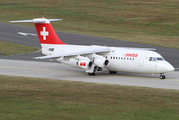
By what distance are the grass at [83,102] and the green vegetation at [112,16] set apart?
30422 millimetres

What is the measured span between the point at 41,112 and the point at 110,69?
16.7 meters

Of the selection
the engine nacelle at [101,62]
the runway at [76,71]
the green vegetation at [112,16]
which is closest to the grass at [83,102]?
the runway at [76,71]

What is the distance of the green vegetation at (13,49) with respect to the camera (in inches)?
1988

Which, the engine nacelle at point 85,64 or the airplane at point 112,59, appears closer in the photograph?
the airplane at point 112,59

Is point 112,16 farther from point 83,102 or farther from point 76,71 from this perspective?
point 83,102

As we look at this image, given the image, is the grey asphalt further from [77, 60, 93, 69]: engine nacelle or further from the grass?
the grass

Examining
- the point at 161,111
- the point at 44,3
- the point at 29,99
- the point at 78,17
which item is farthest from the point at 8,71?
the point at 44,3

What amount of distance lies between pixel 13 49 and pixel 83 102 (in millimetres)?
32246

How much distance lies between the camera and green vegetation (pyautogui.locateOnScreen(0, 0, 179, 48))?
213 feet

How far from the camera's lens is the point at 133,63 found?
33.4 metres

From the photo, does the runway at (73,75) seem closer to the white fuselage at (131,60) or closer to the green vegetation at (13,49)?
the white fuselage at (131,60)

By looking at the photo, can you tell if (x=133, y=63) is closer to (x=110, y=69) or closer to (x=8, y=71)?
(x=110, y=69)

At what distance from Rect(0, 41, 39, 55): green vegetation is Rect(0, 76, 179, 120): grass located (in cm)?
2139

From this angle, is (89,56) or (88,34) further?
(88,34)
